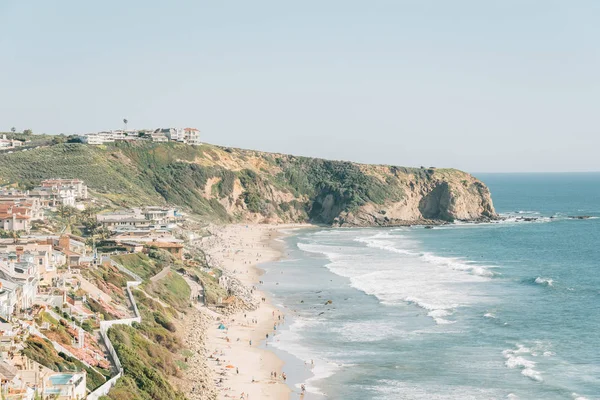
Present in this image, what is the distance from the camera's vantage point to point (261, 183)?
136m

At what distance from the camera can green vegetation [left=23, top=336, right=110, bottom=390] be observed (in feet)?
88.4

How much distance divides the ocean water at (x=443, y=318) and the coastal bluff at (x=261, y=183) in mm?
30289

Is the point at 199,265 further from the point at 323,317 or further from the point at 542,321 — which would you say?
the point at 542,321

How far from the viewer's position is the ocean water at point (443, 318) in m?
40.4

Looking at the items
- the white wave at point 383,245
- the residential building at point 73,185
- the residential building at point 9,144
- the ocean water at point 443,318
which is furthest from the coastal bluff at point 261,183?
the ocean water at point 443,318

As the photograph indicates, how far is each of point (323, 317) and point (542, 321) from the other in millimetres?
15399

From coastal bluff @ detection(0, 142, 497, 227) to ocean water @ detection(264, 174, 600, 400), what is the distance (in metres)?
30.3

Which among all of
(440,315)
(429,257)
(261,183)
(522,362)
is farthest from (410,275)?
(261,183)

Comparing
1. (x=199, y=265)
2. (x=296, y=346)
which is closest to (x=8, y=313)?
(x=296, y=346)

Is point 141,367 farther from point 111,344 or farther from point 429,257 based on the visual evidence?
point 429,257

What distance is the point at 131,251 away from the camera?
61781 millimetres

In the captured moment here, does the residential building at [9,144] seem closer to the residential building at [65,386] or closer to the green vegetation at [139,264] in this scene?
the green vegetation at [139,264]

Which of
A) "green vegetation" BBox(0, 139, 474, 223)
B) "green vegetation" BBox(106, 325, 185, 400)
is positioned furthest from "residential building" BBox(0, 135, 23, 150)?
"green vegetation" BBox(106, 325, 185, 400)

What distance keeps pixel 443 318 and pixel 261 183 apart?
8454cm
